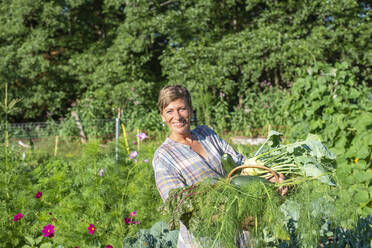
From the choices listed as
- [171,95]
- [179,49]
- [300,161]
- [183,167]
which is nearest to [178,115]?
[171,95]

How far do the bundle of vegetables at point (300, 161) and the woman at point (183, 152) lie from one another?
0.95ft

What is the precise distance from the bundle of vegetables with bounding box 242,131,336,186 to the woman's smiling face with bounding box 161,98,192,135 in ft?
1.57

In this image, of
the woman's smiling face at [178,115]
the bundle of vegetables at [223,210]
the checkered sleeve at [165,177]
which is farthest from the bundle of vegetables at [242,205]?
the woman's smiling face at [178,115]

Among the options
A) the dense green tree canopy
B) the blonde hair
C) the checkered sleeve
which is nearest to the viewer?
the checkered sleeve

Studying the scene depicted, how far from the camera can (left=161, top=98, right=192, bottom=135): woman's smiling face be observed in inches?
72.4

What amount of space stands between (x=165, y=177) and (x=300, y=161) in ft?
2.06

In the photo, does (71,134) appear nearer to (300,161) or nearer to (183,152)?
(183,152)

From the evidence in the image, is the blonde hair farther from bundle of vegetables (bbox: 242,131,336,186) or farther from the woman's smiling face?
bundle of vegetables (bbox: 242,131,336,186)

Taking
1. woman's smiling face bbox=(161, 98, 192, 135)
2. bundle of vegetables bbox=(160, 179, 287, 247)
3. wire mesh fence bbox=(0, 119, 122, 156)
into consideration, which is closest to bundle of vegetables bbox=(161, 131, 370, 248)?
bundle of vegetables bbox=(160, 179, 287, 247)

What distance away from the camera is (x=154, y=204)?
3432mm

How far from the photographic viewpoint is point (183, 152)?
1.80 m

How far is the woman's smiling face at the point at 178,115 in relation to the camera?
1840 millimetres

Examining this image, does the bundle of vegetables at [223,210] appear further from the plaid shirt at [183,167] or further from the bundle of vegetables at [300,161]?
the plaid shirt at [183,167]

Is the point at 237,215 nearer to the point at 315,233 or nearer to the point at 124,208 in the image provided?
the point at 315,233
